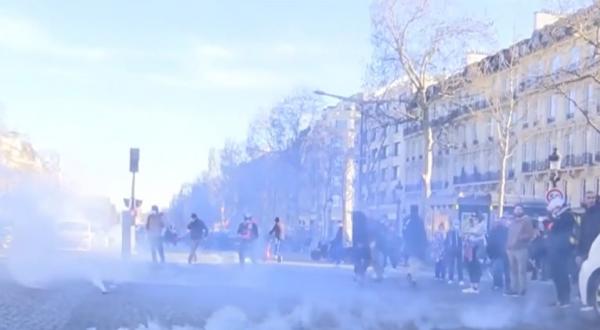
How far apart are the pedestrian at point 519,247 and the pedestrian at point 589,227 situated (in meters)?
2.28

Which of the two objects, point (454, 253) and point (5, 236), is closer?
point (454, 253)

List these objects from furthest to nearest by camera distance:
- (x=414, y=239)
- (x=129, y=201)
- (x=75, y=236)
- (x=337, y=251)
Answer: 1. (x=337, y=251)
2. (x=75, y=236)
3. (x=129, y=201)
4. (x=414, y=239)

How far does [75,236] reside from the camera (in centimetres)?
3334

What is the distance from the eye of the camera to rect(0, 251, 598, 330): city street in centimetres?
1170

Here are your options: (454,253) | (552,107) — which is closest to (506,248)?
(454,253)

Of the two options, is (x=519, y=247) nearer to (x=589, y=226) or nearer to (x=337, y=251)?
(x=589, y=226)

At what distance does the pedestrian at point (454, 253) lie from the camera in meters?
23.4

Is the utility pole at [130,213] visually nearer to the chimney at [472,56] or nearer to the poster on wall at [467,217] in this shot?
the poster on wall at [467,217]

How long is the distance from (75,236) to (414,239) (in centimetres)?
1403

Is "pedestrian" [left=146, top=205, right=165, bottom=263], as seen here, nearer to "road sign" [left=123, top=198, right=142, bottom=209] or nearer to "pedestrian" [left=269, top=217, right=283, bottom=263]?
"road sign" [left=123, top=198, right=142, bottom=209]

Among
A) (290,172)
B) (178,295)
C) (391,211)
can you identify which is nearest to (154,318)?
(178,295)

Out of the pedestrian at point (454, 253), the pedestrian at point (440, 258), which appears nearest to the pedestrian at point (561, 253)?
the pedestrian at point (454, 253)

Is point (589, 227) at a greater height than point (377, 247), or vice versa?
point (589, 227)

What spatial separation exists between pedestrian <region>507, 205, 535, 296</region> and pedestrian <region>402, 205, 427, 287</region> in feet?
20.2
